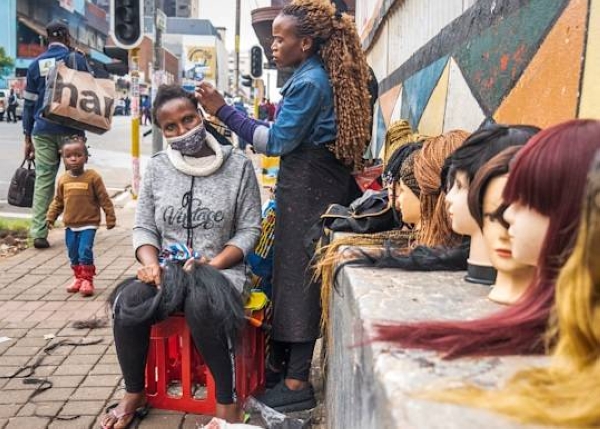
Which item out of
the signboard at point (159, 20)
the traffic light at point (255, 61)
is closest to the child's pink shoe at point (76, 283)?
the signboard at point (159, 20)

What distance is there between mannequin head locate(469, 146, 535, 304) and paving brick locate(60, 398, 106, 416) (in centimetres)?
203

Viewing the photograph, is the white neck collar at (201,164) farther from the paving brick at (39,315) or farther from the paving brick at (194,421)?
the paving brick at (39,315)

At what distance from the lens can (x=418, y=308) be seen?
4.12 ft

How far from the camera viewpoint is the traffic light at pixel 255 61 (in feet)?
56.4

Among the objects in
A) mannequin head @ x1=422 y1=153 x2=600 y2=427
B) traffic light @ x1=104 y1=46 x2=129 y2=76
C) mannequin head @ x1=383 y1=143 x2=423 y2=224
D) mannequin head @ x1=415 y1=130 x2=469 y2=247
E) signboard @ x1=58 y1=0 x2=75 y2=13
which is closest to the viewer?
mannequin head @ x1=422 y1=153 x2=600 y2=427

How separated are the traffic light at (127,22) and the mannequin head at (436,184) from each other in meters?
5.56

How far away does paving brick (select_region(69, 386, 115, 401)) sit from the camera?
2.80m

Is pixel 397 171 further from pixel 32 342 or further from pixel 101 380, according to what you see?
pixel 32 342

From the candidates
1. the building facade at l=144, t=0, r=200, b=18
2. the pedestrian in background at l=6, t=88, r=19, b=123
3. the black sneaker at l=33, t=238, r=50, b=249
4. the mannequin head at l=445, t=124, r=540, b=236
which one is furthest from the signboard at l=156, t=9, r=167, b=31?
the building facade at l=144, t=0, r=200, b=18

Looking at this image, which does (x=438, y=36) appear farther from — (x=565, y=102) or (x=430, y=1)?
(x=565, y=102)

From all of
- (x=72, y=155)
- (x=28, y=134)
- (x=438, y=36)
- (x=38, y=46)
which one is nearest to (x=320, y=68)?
(x=438, y=36)

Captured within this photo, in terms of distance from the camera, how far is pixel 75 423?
2.57 meters

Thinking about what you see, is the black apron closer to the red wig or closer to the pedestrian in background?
the red wig

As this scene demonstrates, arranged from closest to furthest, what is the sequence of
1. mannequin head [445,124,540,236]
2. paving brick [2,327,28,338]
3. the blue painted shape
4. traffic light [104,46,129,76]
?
mannequin head [445,124,540,236] < the blue painted shape < paving brick [2,327,28,338] < traffic light [104,46,129,76]
